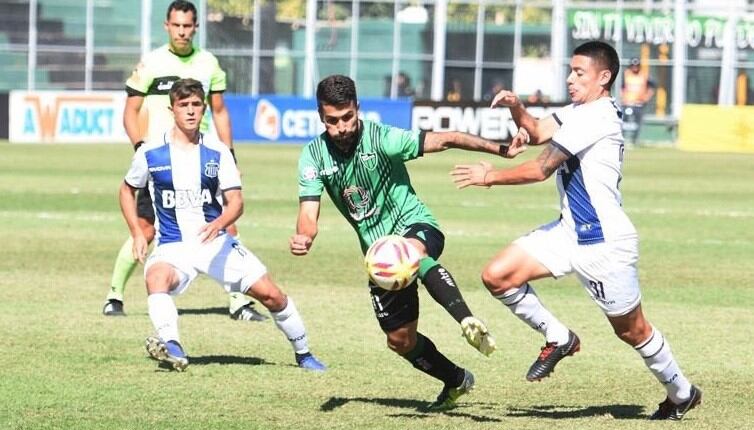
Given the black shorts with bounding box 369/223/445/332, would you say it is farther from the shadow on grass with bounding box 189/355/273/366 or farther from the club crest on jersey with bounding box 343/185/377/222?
the shadow on grass with bounding box 189/355/273/366

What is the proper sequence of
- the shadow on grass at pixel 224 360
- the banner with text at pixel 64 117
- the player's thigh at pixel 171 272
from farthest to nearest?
the banner with text at pixel 64 117 < the shadow on grass at pixel 224 360 < the player's thigh at pixel 171 272

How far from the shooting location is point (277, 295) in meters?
9.80

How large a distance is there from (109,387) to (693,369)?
3.89m

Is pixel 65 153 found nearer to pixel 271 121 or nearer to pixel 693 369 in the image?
pixel 271 121

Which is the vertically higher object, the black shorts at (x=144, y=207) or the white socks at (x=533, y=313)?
the black shorts at (x=144, y=207)

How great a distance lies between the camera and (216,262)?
384 inches

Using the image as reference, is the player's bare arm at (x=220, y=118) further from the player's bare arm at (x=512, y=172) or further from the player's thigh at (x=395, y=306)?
the player's bare arm at (x=512, y=172)

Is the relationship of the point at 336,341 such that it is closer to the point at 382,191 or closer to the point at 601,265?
the point at 382,191

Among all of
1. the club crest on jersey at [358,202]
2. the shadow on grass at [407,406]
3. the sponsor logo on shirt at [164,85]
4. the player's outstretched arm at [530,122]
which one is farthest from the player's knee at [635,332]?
the sponsor logo on shirt at [164,85]

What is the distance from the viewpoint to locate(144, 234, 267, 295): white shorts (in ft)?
32.0

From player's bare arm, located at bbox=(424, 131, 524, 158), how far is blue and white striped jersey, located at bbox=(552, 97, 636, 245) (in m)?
0.31

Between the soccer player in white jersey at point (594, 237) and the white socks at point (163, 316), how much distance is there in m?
2.32

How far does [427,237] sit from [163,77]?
5.00m

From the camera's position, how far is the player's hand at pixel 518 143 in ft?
27.3
